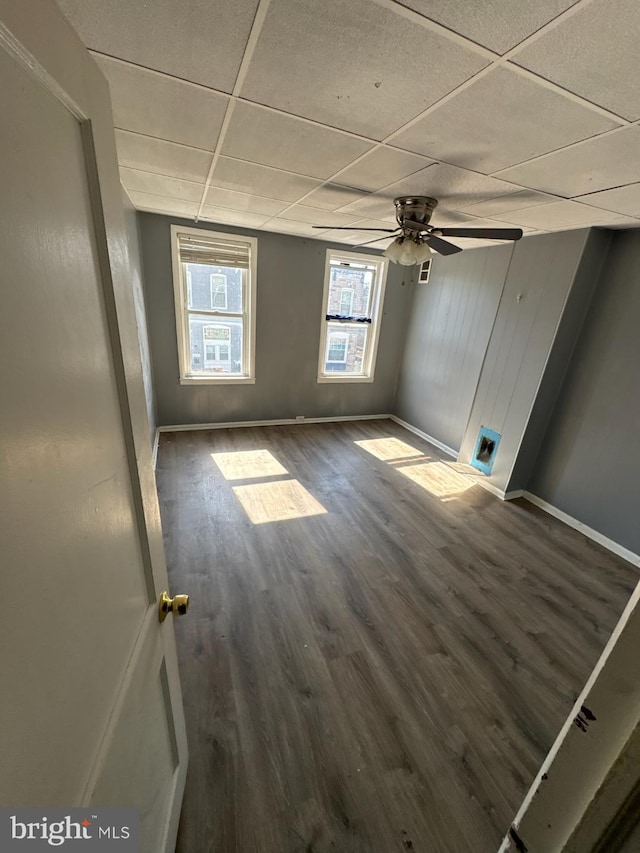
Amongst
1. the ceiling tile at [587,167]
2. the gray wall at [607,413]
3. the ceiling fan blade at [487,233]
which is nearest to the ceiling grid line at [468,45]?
the ceiling tile at [587,167]

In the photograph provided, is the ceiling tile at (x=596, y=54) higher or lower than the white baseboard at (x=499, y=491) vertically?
higher

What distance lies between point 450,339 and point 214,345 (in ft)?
9.62

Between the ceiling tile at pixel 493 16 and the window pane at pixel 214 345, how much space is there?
3479 millimetres

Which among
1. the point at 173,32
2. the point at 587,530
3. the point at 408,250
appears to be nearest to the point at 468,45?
the point at 173,32

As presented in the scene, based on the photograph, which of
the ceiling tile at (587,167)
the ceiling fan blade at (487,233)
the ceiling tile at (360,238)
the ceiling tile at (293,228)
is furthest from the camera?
the ceiling tile at (360,238)

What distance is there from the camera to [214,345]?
162 inches

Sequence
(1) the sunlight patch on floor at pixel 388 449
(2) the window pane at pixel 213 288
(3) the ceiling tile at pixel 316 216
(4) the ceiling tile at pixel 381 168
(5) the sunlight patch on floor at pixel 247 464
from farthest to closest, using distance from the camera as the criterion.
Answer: (1) the sunlight patch on floor at pixel 388 449
(2) the window pane at pixel 213 288
(5) the sunlight patch on floor at pixel 247 464
(3) the ceiling tile at pixel 316 216
(4) the ceiling tile at pixel 381 168

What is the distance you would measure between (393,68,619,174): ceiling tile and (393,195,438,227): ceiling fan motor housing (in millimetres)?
538

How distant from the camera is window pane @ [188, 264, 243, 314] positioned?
376 centimetres

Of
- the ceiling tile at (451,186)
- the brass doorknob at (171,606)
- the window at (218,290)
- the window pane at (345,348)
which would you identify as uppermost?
the ceiling tile at (451,186)

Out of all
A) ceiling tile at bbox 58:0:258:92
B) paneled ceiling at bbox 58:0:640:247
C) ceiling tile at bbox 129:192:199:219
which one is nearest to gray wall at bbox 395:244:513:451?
paneled ceiling at bbox 58:0:640:247

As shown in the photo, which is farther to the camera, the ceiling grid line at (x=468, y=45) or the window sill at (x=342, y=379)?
the window sill at (x=342, y=379)

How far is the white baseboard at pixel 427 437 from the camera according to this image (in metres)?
4.18

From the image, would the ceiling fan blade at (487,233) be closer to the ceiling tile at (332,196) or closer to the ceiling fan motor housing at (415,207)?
the ceiling fan motor housing at (415,207)
